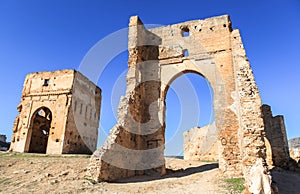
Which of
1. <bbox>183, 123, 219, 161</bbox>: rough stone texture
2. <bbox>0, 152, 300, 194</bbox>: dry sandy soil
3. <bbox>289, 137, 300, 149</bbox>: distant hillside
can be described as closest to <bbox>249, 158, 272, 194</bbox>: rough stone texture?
<bbox>0, 152, 300, 194</bbox>: dry sandy soil

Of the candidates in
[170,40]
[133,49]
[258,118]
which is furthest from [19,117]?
[258,118]

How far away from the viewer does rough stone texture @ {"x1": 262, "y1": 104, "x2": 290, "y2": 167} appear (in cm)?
1334

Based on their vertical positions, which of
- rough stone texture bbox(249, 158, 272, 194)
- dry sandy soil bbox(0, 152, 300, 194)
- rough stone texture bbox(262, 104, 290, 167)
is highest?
rough stone texture bbox(262, 104, 290, 167)

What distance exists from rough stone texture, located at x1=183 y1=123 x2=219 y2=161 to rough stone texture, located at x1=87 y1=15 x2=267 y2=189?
9183mm

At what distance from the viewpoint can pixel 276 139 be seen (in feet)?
46.0

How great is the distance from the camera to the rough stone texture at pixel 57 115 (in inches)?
678

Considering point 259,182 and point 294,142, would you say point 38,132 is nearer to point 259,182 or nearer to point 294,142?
point 259,182

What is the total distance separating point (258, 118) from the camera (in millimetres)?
7930

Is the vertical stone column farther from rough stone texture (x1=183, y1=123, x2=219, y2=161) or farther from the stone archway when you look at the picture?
the stone archway

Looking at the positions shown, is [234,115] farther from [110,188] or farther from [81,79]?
[81,79]

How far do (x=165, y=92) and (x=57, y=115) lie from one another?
31.6 feet

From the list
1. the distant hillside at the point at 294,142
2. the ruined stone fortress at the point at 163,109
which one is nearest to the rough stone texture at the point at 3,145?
the ruined stone fortress at the point at 163,109

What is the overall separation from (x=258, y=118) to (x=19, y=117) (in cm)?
1748

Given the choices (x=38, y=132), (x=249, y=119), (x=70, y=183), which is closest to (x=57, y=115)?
(x=38, y=132)
